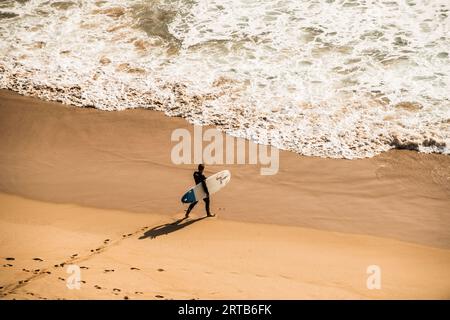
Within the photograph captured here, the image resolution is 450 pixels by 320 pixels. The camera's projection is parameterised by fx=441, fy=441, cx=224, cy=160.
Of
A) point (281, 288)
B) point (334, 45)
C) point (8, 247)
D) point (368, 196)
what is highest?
point (334, 45)

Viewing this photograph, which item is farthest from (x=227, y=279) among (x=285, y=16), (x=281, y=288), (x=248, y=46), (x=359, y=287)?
(x=285, y=16)

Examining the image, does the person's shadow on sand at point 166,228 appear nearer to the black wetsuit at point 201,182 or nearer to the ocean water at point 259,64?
the black wetsuit at point 201,182

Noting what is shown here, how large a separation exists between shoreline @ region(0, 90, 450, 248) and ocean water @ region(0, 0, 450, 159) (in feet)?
2.26

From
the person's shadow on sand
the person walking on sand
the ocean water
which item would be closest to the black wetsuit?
the person walking on sand

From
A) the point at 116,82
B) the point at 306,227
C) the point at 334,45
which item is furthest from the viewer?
the point at 334,45

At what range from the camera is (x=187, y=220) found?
8.86m

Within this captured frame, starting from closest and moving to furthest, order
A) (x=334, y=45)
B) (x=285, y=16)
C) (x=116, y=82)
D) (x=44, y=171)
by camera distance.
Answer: (x=44, y=171) → (x=116, y=82) → (x=334, y=45) → (x=285, y=16)

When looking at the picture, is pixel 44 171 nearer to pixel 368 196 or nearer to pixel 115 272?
pixel 115 272

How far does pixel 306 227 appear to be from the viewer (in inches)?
340

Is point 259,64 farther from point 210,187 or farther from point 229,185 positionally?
point 210,187

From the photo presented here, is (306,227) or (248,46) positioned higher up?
(248,46)

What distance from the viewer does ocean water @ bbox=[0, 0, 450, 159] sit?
444 inches

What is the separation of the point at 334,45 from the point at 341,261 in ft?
27.5

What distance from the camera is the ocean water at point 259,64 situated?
1129cm
